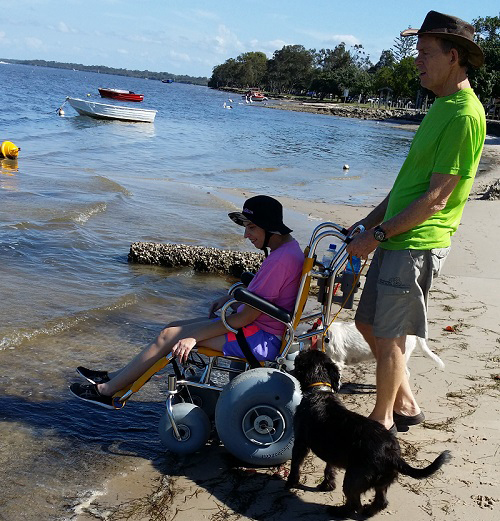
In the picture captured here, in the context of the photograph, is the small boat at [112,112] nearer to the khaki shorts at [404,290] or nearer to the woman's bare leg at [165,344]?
the woman's bare leg at [165,344]

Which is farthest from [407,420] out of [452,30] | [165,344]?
[452,30]

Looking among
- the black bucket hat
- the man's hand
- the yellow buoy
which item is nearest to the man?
the man's hand

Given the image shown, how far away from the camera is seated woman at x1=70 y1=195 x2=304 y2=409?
4.23 meters

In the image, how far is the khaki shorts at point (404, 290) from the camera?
3.99 m

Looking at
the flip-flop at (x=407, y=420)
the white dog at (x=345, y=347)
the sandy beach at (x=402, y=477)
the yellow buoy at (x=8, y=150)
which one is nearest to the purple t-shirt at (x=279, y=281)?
the sandy beach at (x=402, y=477)

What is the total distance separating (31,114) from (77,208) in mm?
32515

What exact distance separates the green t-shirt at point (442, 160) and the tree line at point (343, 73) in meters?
78.5

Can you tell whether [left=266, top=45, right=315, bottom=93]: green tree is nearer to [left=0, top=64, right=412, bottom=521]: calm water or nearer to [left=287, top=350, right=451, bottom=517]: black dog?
[left=0, top=64, right=412, bottom=521]: calm water

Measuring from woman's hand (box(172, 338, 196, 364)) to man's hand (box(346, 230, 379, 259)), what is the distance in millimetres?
1145

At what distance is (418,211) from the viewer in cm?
385

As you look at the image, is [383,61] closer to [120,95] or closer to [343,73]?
[343,73]

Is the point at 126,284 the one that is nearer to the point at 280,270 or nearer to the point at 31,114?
the point at 280,270

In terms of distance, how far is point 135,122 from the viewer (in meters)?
44.8

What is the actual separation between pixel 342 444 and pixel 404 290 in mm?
1016
